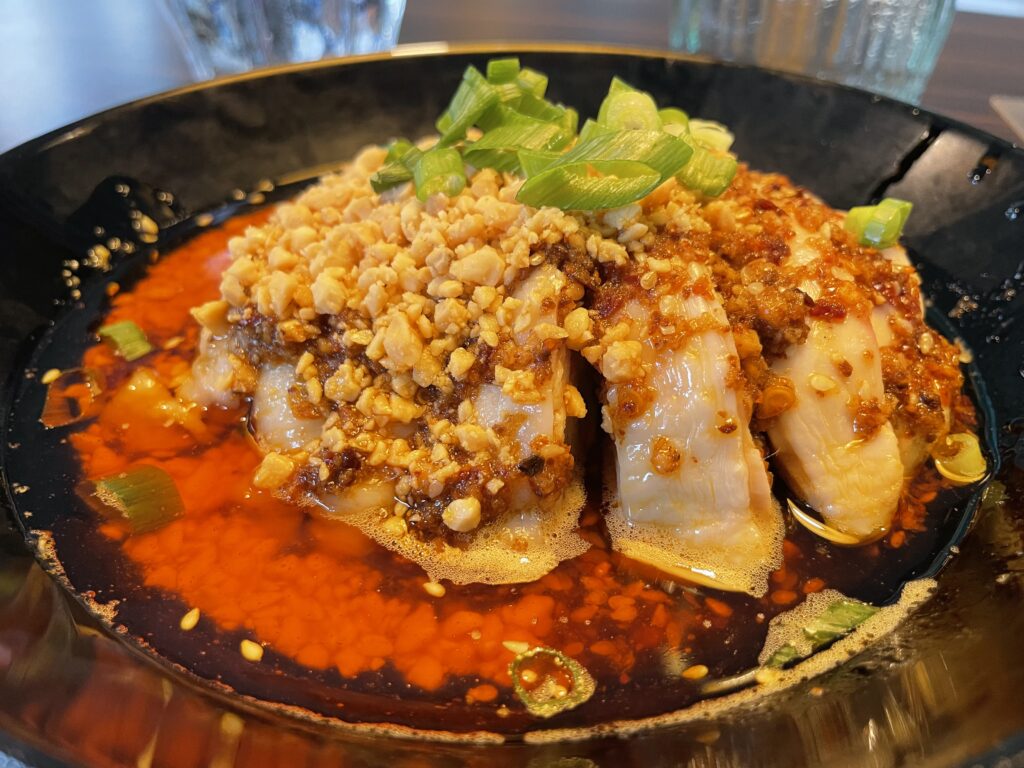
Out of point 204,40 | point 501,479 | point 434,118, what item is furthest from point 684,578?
point 204,40

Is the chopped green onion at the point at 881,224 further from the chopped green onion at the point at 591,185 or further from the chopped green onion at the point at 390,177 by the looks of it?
the chopped green onion at the point at 390,177

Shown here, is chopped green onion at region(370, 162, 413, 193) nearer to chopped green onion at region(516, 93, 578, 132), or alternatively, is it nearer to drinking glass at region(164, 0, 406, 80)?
chopped green onion at region(516, 93, 578, 132)

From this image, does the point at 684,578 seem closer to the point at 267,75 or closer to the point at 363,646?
the point at 363,646

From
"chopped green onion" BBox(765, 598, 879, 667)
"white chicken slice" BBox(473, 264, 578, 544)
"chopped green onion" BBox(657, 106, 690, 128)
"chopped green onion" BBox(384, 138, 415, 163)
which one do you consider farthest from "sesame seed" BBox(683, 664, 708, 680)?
"chopped green onion" BBox(384, 138, 415, 163)

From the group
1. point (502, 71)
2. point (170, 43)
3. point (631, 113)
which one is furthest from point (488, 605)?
point (170, 43)

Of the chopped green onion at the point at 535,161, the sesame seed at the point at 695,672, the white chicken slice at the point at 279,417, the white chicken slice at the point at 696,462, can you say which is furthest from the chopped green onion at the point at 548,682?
the chopped green onion at the point at 535,161

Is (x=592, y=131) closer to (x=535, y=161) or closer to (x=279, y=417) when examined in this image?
(x=535, y=161)
